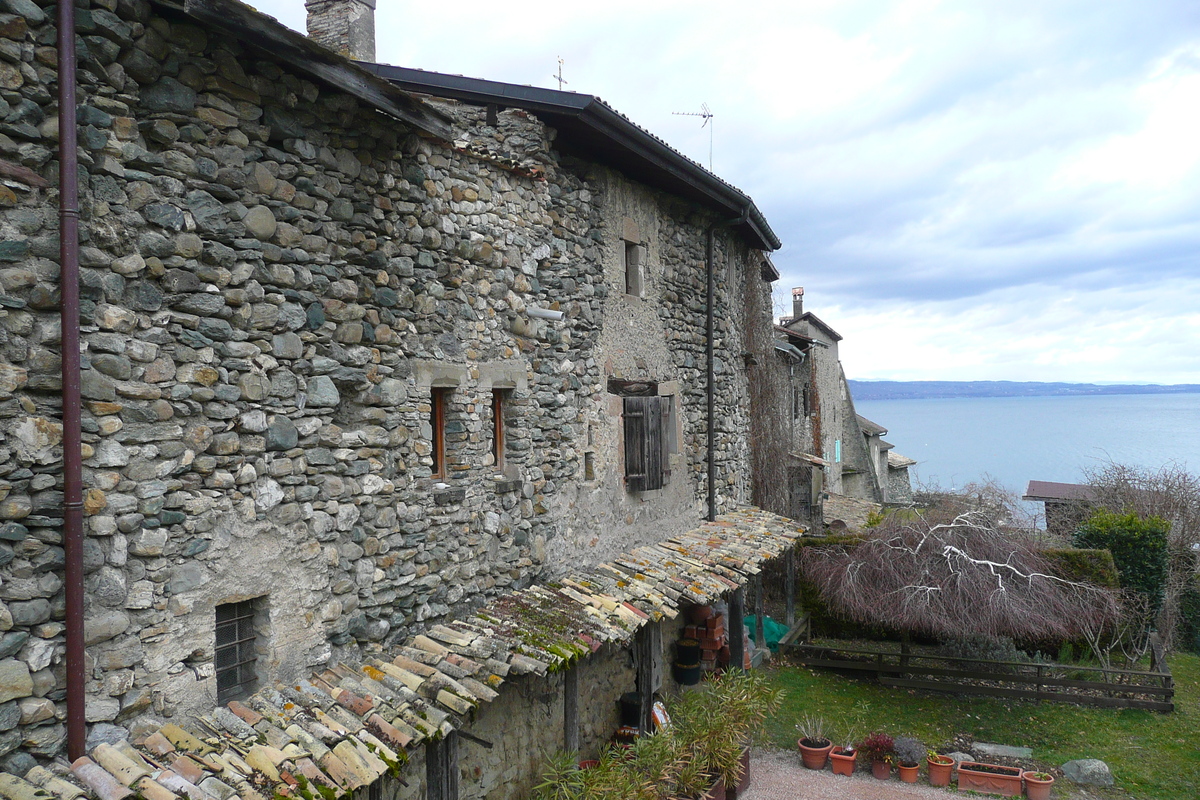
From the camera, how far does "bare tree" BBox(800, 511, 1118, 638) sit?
414 inches

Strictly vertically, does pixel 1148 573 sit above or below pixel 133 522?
below

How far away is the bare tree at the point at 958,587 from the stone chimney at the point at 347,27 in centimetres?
959

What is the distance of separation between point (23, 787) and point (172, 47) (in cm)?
356

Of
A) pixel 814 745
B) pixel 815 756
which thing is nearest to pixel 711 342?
pixel 814 745

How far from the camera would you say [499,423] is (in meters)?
7.09

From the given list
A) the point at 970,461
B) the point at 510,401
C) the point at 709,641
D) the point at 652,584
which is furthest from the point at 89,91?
the point at 970,461

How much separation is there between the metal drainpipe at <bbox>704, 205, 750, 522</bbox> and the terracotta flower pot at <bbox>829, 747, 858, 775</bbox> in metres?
3.56

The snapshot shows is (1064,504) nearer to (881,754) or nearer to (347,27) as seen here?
(881,754)

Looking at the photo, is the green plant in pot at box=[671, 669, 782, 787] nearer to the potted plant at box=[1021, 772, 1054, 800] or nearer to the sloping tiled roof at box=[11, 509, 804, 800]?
the sloping tiled roof at box=[11, 509, 804, 800]

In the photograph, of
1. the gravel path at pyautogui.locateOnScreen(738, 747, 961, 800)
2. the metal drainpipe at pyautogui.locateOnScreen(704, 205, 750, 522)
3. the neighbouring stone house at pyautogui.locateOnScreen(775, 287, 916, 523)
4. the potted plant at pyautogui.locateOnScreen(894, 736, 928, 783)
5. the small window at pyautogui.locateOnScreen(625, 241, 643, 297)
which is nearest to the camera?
the gravel path at pyautogui.locateOnScreen(738, 747, 961, 800)

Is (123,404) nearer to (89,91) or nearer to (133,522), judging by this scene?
(133,522)

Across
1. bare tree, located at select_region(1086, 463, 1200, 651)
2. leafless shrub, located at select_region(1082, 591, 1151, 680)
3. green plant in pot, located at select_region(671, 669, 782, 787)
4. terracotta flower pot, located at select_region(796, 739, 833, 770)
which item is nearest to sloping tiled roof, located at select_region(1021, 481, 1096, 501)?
bare tree, located at select_region(1086, 463, 1200, 651)

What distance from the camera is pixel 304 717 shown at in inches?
174

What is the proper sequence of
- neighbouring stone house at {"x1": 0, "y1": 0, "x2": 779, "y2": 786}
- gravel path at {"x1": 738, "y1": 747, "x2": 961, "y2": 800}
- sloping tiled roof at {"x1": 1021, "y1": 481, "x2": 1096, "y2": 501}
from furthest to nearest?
sloping tiled roof at {"x1": 1021, "y1": 481, "x2": 1096, "y2": 501} → gravel path at {"x1": 738, "y1": 747, "x2": 961, "y2": 800} → neighbouring stone house at {"x1": 0, "y1": 0, "x2": 779, "y2": 786}
